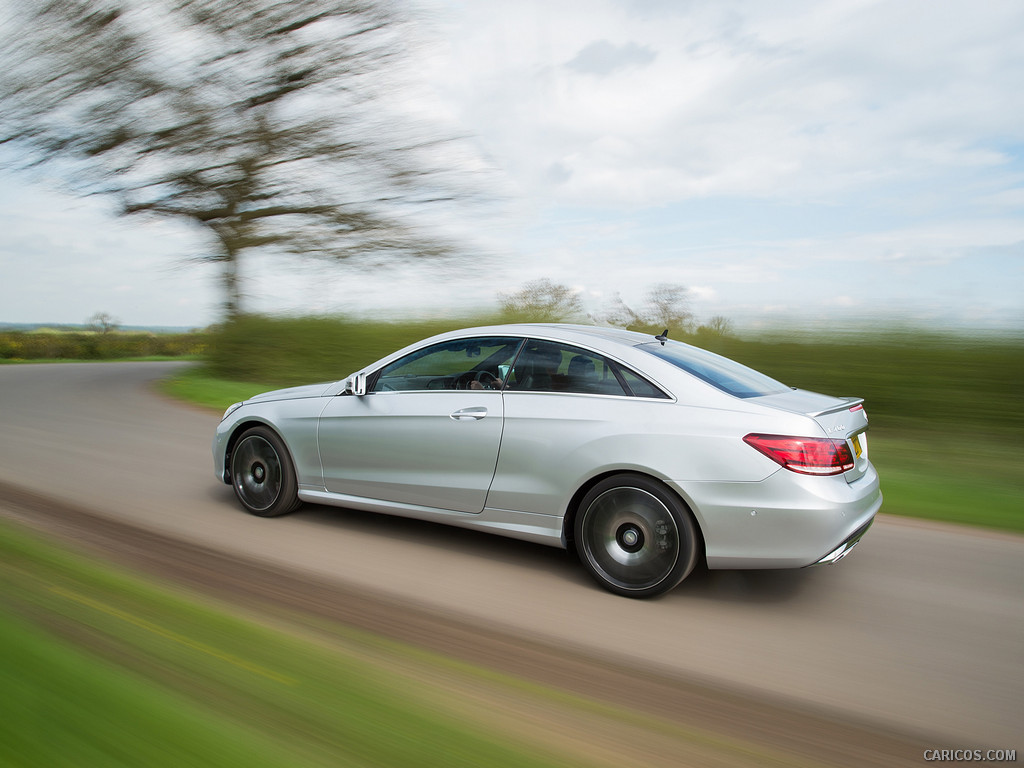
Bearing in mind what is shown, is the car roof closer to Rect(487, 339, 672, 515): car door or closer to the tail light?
Rect(487, 339, 672, 515): car door

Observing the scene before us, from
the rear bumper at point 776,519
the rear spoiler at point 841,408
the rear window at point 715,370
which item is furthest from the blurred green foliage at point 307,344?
the rear bumper at point 776,519

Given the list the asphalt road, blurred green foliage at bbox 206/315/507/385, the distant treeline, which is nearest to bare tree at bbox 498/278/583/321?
blurred green foliage at bbox 206/315/507/385

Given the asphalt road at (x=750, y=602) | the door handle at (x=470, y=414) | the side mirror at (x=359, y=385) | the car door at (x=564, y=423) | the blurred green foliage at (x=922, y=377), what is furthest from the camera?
the blurred green foliage at (x=922, y=377)

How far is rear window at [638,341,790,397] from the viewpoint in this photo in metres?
4.20

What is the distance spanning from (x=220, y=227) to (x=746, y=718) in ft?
61.3

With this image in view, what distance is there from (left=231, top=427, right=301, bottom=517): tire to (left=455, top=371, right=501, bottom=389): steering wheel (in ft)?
4.98

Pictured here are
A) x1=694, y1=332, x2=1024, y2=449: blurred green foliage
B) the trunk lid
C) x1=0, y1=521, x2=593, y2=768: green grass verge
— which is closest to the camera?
x1=0, y1=521, x2=593, y2=768: green grass verge

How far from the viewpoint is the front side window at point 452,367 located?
4.71 metres

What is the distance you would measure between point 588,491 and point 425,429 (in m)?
1.18

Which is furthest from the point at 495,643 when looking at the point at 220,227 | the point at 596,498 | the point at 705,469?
the point at 220,227

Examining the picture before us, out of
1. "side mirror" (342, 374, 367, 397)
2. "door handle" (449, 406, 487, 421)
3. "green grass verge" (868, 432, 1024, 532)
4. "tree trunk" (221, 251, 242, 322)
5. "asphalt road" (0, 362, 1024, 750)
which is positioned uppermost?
"tree trunk" (221, 251, 242, 322)

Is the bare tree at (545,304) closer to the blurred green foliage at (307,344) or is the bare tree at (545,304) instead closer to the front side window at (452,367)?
the blurred green foliage at (307,344)

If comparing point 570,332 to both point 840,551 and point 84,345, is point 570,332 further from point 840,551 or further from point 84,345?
point 84,345

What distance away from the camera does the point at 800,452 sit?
3.69 meters
